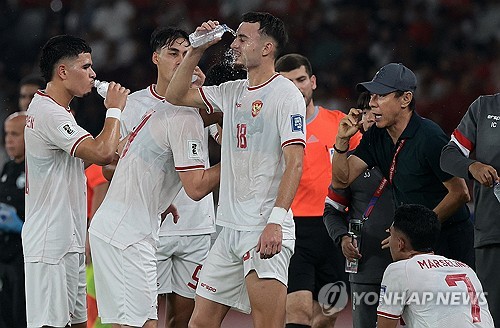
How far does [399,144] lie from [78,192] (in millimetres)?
1945

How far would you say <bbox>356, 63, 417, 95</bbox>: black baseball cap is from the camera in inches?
225

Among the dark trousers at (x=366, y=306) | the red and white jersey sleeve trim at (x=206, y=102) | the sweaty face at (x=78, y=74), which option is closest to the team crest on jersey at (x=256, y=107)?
the red and white jersey sleeve trim at (x=206, y=102)

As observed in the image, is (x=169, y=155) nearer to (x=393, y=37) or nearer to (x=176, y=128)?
(x=176, y=128)

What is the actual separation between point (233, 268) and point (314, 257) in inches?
76.4

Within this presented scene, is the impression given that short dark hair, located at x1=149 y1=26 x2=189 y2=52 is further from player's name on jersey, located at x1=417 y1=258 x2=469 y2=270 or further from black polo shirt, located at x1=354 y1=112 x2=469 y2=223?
player's name on jersey, located at x1=417 y1=258 x2=469 y2=270

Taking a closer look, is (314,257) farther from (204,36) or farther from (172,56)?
(204,36)

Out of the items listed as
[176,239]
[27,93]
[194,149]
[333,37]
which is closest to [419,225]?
[194,149]

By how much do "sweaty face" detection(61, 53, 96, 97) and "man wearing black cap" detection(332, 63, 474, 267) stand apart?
61.5 inches

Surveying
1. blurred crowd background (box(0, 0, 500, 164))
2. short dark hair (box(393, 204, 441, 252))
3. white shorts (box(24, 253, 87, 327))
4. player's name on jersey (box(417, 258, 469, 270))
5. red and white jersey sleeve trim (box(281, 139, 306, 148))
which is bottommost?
white shorts (box(24, 253, 87, 327))

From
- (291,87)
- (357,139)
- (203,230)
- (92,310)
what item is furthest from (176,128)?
(92,310)

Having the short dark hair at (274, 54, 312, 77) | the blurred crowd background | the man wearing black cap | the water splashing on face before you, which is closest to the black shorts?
the short dark hair at (274, 54, 312, 77)

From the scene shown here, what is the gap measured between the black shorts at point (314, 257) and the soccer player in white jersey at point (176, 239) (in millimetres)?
893

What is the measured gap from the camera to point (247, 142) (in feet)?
16.9

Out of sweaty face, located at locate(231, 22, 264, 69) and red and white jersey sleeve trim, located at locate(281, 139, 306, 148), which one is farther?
sweaty face, located at locate(231, 22, 264, 69)
